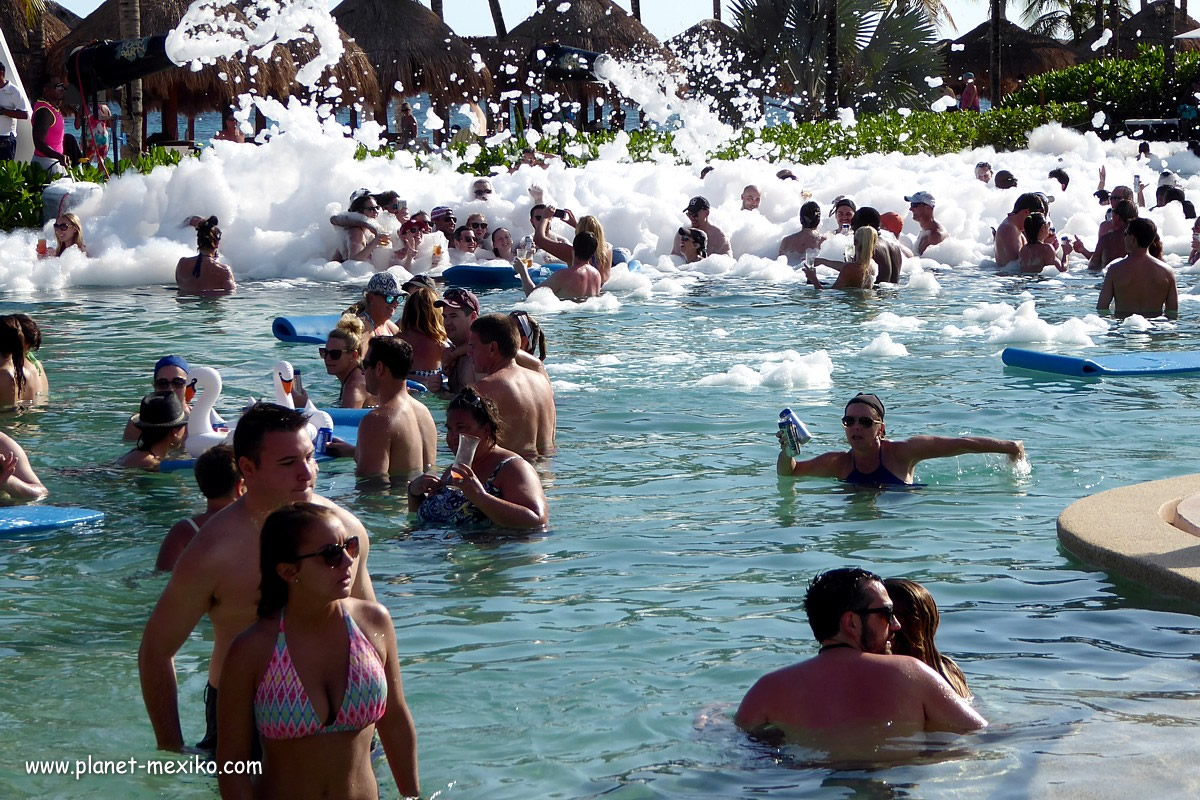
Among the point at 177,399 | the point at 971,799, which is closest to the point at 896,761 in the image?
the point at 971,799

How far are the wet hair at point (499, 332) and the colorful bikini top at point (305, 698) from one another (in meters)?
4.43

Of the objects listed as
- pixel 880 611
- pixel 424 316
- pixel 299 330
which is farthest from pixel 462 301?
pixel 880 611

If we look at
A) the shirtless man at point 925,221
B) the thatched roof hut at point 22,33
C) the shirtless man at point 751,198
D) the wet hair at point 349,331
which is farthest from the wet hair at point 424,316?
the thatched roof hut at point 22,33

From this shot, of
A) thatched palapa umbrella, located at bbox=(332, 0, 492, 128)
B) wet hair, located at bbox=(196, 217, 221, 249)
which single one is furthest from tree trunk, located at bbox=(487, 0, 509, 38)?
wet hair, located at bbox=(196, 217, 221, 249)

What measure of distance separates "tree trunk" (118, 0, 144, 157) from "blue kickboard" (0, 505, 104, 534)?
47.3 ft

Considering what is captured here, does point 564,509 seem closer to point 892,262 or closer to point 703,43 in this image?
point 892,262

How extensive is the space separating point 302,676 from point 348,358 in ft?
19.7

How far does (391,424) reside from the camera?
7.47m

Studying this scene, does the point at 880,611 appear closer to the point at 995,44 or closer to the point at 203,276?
the point at 203,276

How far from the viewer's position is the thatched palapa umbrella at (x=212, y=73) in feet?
87.9

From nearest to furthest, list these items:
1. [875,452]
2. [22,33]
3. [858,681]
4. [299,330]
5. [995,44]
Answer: [858,681], [875,452], [299,330], [22,33], [995,44]

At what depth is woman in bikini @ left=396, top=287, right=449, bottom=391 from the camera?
991cm

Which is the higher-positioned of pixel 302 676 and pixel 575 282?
pixel 575 282

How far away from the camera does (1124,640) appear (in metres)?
5.68
